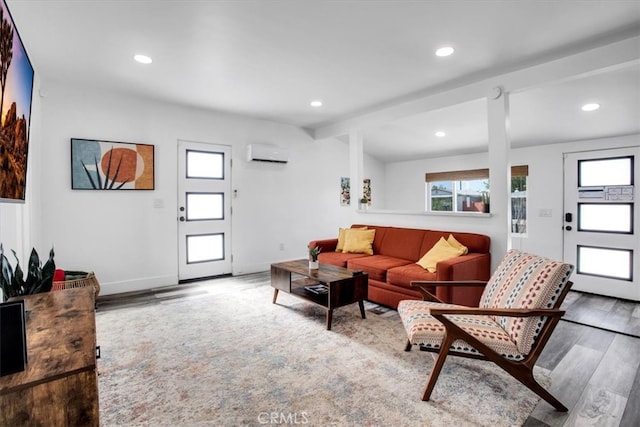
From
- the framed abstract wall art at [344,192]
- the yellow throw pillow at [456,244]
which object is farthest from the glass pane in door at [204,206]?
the yellow throw pillow at [456,244]

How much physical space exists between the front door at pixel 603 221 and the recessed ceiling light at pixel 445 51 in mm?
2688

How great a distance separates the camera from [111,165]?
4.09m

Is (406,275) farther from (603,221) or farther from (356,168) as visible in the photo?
(603,221)

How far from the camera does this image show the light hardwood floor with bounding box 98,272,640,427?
182cm

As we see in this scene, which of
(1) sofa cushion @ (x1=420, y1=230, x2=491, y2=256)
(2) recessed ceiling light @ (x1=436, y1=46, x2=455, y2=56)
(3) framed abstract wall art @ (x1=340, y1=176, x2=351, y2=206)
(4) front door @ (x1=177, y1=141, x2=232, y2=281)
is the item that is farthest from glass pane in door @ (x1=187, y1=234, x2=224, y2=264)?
(2) recessed ceiling light @ (x1=436, y1=46, x2=455, y2=56)

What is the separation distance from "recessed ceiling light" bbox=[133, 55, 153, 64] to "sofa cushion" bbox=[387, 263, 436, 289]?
10.4ft

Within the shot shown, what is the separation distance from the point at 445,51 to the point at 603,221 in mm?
3090

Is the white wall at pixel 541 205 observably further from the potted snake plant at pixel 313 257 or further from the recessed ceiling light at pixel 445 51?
the recessed ceiling light at pixel 445 51

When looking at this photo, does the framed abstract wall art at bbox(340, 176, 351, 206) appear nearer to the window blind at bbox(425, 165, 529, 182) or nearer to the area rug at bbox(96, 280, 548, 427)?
the window blind at bbox(425, 165, 529, 182)

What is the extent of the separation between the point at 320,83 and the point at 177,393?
3.26 meters

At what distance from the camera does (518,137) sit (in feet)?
15.3

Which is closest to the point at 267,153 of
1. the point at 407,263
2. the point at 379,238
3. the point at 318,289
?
the point at 379,238

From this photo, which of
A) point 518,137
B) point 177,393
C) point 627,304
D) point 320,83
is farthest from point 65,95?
point 627,304

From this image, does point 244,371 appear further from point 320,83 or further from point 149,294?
point 320,83
